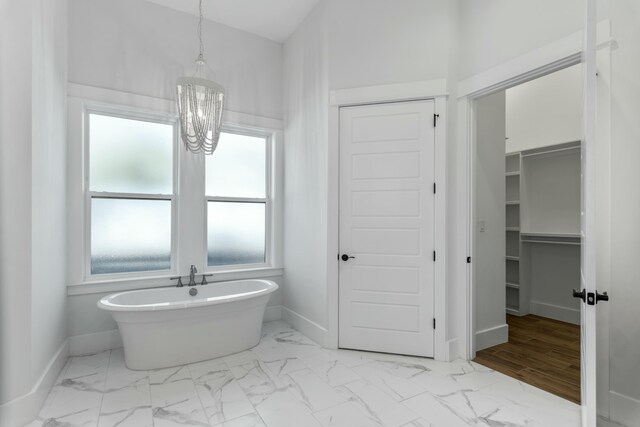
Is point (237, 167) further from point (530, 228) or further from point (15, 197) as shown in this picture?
point (530, 228)

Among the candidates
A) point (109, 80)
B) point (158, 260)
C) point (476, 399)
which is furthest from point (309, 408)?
point (109, 80)

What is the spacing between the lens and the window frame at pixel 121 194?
9.88 ft

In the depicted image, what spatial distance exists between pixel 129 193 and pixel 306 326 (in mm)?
2262

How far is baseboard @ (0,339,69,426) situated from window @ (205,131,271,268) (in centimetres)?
163

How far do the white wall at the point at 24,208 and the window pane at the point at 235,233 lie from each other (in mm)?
1543

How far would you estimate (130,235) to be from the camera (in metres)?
3.25

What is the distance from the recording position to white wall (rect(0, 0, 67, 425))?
1.85 meters

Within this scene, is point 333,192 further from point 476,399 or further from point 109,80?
point 109,80

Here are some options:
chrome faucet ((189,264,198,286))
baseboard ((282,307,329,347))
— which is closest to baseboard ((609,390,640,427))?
baseboard ((282,307,329,347))

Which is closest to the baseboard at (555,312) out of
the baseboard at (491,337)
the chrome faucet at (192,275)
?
the baseboard at (491,337)

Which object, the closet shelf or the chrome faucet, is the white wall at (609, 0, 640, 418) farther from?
the chrome faucet

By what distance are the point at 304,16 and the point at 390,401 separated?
3.72 m

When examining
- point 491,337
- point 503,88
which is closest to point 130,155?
point 503,88

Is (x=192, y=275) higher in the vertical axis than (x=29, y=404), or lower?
higher
